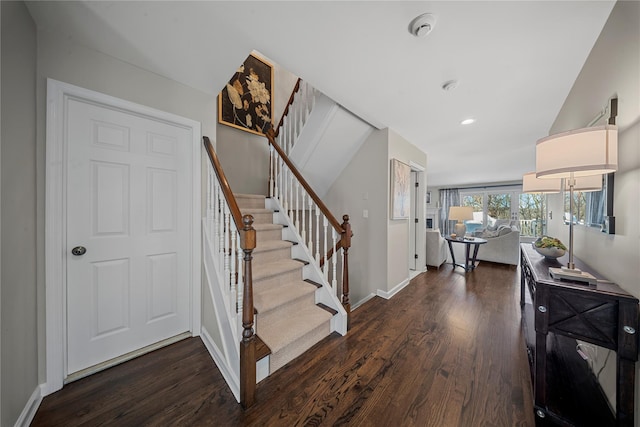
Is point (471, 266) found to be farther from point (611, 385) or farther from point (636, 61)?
point (636, 61)

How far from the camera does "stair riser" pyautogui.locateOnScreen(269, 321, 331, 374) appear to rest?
1.61m

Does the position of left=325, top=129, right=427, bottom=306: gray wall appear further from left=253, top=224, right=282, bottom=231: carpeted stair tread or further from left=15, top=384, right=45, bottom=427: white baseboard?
left=15, top=384, right=45, bottom=427: white baseboard

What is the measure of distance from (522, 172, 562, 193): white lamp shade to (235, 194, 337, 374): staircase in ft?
7.07

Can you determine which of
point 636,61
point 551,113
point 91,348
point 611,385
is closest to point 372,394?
point 611,385

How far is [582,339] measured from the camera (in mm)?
1107

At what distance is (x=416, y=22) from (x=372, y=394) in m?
2.35

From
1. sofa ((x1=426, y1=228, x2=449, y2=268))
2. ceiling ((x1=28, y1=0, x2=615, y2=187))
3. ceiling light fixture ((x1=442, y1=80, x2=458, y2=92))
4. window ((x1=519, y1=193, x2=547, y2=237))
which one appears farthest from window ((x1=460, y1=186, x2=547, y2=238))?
ceiling light fixture ((x1=442, y1=80, x2=458, y2=92))

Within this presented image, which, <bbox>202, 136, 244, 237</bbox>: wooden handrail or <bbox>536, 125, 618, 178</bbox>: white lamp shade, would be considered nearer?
<bbox>536, 125, 618, 178</bbox>: white lamp shade

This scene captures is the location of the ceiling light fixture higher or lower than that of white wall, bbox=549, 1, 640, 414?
higher

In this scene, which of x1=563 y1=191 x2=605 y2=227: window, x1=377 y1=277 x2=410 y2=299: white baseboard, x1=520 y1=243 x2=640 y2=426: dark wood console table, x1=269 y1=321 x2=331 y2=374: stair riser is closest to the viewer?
x1=520 y1=243 x2=640 y2=426: dark wood console table

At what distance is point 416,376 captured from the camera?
156 cm

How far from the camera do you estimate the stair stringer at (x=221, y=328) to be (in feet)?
4.79

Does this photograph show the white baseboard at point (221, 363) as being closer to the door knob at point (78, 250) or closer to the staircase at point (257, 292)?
the staircase at point (257, 292)

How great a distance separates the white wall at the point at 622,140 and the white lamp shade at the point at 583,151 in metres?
0.15
